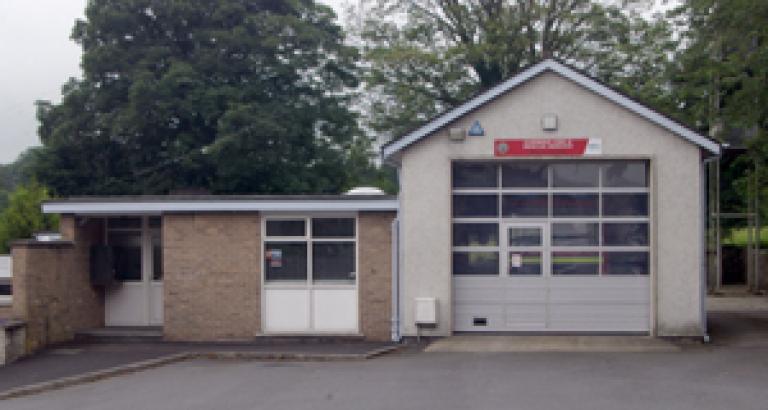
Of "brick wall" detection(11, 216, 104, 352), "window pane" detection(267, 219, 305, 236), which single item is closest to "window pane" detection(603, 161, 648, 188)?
"window pane" detection(267, 219, 305, 236)

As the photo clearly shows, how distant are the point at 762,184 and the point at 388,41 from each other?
57.3 ft

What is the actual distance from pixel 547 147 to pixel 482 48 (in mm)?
15550

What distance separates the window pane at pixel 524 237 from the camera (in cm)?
1595

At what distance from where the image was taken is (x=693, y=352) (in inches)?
560

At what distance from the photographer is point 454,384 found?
11.7 meters

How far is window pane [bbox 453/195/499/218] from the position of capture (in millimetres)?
16047

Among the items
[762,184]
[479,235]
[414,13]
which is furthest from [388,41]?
[479,235]

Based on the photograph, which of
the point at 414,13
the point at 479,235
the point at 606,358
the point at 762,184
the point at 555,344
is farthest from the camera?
the point at 414,13

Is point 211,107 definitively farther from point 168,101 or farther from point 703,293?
point 703,293

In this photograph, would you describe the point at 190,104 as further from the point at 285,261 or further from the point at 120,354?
the point at 120,354

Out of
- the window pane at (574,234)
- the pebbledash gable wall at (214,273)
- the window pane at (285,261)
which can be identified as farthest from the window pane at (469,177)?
the pebbledash gable wall at (214,273)

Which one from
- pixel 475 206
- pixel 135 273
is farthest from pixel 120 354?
pixel 475 206

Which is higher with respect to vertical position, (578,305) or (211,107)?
(211,107)

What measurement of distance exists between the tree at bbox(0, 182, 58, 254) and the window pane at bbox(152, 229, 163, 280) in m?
8.13
